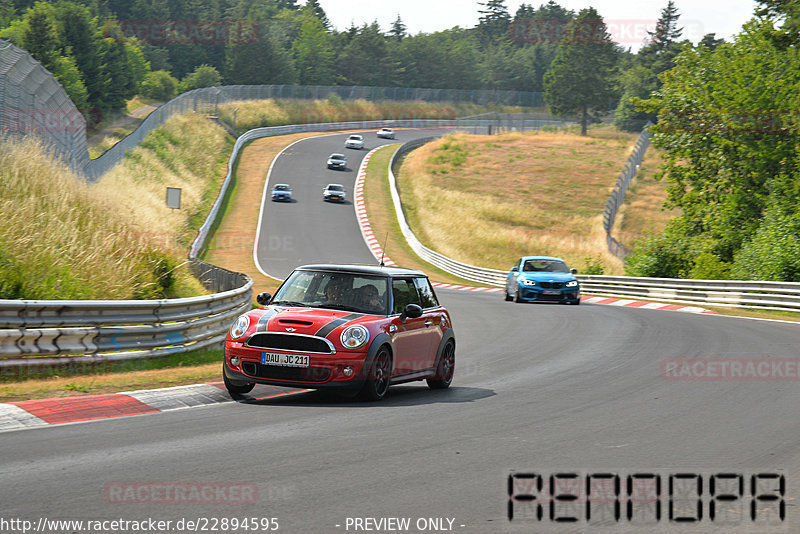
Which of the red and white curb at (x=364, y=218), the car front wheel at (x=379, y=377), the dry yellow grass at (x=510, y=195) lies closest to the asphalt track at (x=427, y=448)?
the car front wheel at (x=379, y=377)

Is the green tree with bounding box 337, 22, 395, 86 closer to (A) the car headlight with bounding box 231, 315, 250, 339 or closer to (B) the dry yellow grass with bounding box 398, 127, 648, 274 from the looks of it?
(B) the dry yellow grass with bounding box 398, 127, 648, 274

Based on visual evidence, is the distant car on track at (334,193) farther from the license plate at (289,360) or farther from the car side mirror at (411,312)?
the license plate at (289,360)

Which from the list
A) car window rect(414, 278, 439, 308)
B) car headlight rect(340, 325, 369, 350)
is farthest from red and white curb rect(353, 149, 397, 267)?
car headlight rect(340, 325, 369, 350)

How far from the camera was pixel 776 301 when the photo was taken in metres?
26.2

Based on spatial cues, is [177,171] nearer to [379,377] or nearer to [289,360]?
[379,377]

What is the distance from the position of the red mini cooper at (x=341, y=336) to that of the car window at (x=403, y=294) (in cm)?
1

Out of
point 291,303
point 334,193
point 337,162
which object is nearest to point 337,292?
point 291,303

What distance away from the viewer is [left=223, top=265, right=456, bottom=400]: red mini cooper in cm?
971

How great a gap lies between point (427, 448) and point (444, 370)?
4408 mm

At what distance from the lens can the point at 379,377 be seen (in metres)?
10.2

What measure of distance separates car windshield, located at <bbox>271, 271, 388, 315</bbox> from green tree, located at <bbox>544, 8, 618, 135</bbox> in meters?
116

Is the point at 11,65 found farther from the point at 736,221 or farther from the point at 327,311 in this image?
the point at 736,221

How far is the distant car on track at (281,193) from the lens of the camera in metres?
59.3

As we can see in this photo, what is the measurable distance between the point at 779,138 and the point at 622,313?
19.7 metres
